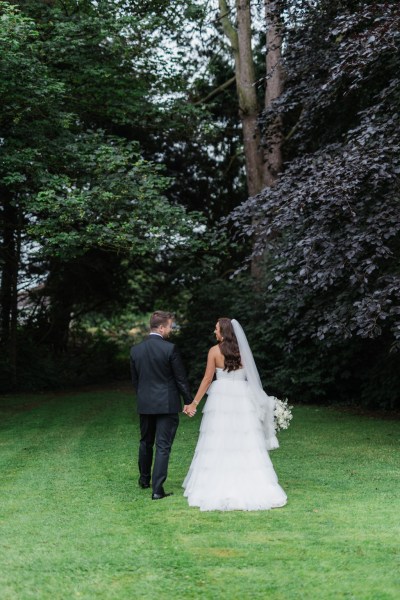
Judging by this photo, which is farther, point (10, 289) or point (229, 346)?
point (10, 289)

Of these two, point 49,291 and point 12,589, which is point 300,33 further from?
point 49,291

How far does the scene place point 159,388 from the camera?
783 centimetres

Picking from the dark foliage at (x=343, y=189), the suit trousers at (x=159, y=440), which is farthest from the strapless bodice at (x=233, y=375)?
the dark foliage at (x=343, y=189)

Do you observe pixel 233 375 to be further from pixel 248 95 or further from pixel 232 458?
pixel 248 95

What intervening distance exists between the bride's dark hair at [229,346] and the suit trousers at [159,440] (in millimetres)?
823

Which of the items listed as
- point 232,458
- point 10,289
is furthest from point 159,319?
point 10,289

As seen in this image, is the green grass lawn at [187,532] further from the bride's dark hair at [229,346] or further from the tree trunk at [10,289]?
the tree trunk at [10,289]

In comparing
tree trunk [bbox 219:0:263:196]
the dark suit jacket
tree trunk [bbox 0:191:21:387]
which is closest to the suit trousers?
the dark suit jacket

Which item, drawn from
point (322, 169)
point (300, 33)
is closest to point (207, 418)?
point (322, 169)

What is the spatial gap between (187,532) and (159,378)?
→ 197 cm

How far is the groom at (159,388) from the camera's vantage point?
7.76m

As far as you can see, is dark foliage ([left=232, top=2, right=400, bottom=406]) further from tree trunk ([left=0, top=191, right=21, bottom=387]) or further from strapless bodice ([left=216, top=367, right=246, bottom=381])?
tree trunk ([left=0, top=191, right=21, bottom=387])

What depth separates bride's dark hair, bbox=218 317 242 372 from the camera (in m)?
7.70

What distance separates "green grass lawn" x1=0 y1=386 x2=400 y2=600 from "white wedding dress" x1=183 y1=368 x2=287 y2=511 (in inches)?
7.9
